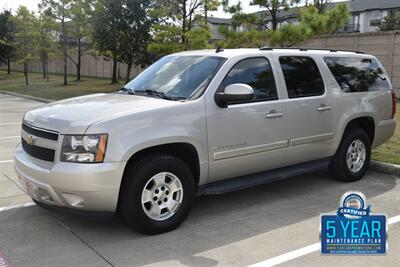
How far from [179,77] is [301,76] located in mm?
1609

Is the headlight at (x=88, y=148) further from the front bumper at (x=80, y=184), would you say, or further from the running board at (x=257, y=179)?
the running board at (x=257, y=179)

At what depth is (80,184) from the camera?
4.14 metres

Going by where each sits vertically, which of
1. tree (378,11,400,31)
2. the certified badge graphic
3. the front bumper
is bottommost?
the certified badge graphic

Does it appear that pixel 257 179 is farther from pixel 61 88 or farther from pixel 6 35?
pixel 6 35

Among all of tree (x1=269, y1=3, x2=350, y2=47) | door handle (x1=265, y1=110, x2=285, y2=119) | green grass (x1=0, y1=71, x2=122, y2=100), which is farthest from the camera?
green grass (x1=0, y1=71, x2=122, y2=100)

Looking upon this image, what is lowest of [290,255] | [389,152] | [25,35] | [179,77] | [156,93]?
[290,255]

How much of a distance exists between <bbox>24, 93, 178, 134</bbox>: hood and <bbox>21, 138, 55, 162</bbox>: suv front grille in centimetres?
21

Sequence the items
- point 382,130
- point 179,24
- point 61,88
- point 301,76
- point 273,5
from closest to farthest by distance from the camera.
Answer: point 301,76 → point 382,130 → point 273,5 → point 179,24 → point 61,88

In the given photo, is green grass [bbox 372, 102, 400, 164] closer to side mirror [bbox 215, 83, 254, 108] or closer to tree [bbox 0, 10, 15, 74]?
side mirror [bbox 215, 83, 254, 108]

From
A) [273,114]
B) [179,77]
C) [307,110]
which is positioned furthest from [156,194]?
[307,110]

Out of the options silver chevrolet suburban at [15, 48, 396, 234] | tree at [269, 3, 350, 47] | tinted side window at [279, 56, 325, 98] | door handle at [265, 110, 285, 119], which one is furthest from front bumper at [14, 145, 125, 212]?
tree at [269, 3, 350, 47]

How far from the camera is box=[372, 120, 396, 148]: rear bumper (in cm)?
681

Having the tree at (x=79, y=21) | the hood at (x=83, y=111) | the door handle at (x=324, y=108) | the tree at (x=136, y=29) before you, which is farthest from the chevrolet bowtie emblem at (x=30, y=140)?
the tree at (x=79, y=21)

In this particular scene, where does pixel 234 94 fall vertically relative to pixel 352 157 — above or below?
above
